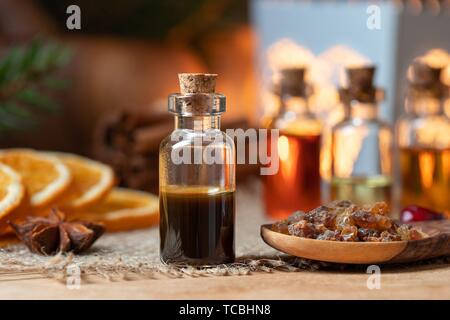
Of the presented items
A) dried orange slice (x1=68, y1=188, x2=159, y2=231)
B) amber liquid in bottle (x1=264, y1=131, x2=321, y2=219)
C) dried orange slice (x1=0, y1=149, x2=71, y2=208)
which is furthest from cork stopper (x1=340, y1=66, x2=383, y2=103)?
dried orange slice (x1=0, y1=149, x2=71, y2=208)

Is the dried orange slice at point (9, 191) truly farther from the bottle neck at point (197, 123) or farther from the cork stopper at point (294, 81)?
the cork stopper at point (294, 81)

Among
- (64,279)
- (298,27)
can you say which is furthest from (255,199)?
(64,279)

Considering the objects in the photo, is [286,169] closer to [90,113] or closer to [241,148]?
→ [241,148]

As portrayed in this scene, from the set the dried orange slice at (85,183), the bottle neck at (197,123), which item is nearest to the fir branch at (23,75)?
the dried orange slice at (85,183)

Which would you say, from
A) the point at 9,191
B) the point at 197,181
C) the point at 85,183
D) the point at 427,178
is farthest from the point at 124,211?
the point at 427,178

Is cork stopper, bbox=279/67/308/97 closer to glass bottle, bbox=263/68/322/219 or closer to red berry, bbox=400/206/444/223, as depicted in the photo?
glass bottle, bbox=263/68/322/219
